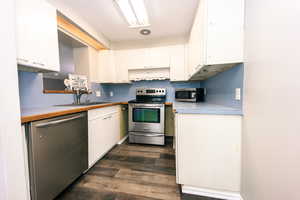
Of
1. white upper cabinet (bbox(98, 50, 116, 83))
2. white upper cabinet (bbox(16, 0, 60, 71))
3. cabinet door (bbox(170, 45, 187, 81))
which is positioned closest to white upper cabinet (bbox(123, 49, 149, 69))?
white upper cabinet (bbox(98, 50, 116, 83))

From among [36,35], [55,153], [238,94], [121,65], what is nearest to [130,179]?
[55,153]

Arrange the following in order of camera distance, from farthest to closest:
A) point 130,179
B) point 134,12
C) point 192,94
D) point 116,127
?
point 116,127 → point 192,94 → point 134,12 → point 130,179

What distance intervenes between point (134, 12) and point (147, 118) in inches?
72.1

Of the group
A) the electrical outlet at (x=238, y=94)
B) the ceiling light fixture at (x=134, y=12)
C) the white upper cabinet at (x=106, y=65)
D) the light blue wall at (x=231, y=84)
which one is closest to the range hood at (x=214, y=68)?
the light blue wall at (x=231, y=84)

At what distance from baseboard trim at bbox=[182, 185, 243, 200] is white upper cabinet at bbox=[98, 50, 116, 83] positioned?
244 centimetres

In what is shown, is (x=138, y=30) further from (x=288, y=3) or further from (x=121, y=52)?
(x=288, y=3)

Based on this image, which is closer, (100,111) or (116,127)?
(100,111)

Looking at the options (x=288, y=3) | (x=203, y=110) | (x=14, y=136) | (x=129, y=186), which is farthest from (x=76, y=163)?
(x=288, y=3)

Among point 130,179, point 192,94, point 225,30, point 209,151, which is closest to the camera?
point 225,30

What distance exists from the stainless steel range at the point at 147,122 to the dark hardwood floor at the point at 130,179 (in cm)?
33

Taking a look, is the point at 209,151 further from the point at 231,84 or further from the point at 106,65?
the point at 106,65

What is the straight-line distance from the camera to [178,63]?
2.52m

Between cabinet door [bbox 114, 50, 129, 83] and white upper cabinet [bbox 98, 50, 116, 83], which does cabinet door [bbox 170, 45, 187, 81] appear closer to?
cabinet door [bbox 114, 50, 129, 83]

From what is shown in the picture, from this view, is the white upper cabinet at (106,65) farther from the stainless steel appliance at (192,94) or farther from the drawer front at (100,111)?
the stainless steel appliance at (192,94)
